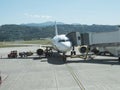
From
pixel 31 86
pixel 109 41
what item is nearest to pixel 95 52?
pixel 109 41

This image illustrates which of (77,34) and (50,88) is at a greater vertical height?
(77,34)

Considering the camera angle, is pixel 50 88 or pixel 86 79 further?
pixel 86 79

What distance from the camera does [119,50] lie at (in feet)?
134

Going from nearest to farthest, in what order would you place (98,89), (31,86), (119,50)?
(98,89)
(31,86)
(119,50)

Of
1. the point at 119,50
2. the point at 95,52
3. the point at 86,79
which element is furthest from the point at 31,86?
the point at 95,52

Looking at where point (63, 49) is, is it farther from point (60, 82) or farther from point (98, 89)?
point (98, 89)

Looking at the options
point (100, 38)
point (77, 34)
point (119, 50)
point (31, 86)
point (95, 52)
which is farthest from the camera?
point (95, 52)

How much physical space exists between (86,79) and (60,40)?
71.1 ft

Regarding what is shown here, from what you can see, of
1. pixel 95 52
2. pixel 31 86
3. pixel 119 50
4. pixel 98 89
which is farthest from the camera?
pixel 95 52

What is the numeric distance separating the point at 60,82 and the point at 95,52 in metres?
34.0

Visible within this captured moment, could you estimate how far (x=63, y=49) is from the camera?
4566 centimetres

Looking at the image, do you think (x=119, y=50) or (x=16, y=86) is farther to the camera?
(x=119, y=50)

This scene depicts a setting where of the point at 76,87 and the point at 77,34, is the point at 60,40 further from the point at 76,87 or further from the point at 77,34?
the point at 76,87

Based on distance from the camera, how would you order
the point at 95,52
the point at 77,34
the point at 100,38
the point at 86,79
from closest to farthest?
the point at 86,79, the point at 100,38, the point at 77,34, the point at 95,52
